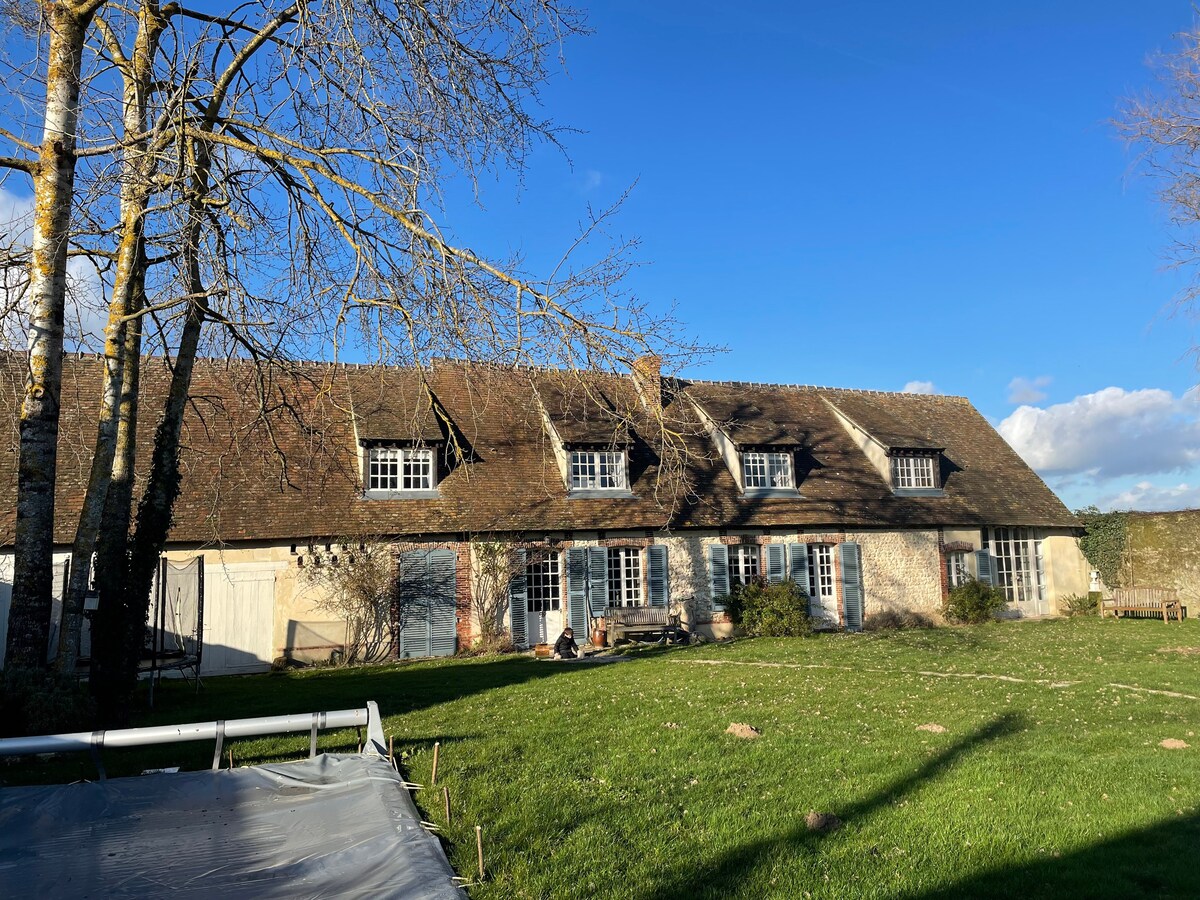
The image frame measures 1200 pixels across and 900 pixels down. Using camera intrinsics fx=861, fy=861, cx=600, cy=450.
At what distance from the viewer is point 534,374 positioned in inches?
303

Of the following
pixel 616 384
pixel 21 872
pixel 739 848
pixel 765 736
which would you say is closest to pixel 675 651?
pixel 765 736

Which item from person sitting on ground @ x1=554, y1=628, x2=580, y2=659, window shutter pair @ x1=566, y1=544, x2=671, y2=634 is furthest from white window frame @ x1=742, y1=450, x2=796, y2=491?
person sitting on ground @ x1=554, y1=628, x2=580, y2=659

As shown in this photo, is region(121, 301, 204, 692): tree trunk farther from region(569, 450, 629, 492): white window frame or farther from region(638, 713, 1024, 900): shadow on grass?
region(569, 450, 629, 492): white window frame

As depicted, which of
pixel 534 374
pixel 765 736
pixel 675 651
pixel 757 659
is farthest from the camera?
pixel 675 651

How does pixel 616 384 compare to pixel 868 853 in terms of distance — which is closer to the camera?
pixel 868 853

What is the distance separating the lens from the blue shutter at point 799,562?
2255cm

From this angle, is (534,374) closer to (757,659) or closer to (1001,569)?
(757,659)

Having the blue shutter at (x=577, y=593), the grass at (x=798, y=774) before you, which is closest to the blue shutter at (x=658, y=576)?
the blue shutter at (x=577, y=593)

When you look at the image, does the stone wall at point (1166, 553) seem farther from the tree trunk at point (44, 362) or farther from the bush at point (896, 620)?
the tree trunk at point (44, 362)

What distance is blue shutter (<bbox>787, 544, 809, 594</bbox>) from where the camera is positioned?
888 inches

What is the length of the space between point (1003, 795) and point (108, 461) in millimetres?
8806

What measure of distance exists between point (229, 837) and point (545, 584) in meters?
15.5

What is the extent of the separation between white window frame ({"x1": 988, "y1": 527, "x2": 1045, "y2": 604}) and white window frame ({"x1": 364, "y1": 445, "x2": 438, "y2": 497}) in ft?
53.8

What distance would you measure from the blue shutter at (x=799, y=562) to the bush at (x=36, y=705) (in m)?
17.5
